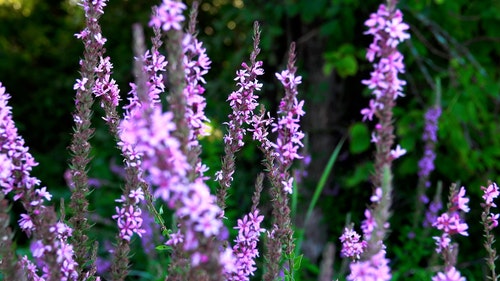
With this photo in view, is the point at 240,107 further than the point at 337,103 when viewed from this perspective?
No

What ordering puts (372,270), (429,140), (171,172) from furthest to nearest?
1. (429,140)
2. (372,270)
3. (171,172)

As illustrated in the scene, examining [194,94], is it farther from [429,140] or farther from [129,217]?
[429,140]

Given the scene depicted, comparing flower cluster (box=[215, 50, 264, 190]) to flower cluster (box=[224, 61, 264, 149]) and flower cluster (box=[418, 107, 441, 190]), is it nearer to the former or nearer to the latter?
flower cluster (box=[224, 61, 264, 149])

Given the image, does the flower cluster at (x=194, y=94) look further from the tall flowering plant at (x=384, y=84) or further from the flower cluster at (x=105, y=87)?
the flower cluster at (x=105, y=87)

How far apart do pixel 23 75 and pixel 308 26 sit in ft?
14.4

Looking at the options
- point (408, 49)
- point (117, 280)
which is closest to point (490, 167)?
point (408, 49)

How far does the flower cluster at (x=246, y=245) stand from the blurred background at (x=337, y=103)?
60.4 inches

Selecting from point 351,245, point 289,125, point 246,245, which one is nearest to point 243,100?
point 289,125

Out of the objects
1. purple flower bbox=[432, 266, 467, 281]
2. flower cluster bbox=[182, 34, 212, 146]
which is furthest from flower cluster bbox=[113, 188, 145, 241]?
purple flower bbox=[432, 266, 467, 281]

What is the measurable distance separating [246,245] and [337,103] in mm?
4136

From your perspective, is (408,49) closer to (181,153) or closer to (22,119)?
(181,153)

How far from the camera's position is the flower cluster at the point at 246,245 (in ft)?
6.75

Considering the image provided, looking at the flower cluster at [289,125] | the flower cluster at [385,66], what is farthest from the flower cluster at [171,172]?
the flower cluster at [289,125]

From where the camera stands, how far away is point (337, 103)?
6.12 metres
